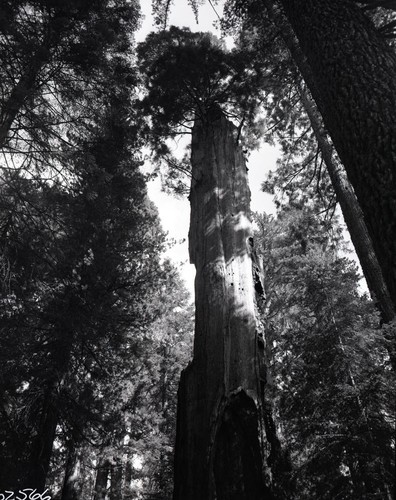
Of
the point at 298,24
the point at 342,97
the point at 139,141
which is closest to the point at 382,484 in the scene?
the point at 342,97

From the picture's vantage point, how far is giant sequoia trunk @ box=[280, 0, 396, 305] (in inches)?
97.3

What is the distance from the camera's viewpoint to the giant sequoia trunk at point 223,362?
2.93 m

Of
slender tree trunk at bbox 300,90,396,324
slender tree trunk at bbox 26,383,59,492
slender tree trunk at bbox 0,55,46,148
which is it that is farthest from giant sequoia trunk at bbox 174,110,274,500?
slender tree trunk at bbox 26,383,59,492

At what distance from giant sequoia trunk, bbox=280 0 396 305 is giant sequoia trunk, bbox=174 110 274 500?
1557 mm

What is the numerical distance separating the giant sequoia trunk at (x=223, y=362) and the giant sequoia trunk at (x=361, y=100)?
156 centimetres

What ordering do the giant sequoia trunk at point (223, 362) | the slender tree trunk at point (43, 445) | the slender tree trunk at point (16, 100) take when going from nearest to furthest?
the giant sequoia trunk at point (223, 362) → the slender tree trunk at point (16, 100) → the slender tree trunk at point (43, 445)

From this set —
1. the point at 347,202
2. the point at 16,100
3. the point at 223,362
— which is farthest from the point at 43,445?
the point at 347,202

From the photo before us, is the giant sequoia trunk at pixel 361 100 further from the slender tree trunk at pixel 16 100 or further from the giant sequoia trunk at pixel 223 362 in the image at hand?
the slender tree trunk at pixel 16 100

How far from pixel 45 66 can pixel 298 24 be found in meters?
6.82

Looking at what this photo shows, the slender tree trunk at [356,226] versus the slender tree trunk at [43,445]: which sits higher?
the slender tree trunk at [356,226]

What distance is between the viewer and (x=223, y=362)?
3.45 metres

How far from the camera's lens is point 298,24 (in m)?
4.04

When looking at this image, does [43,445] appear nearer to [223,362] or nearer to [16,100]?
[223,362]

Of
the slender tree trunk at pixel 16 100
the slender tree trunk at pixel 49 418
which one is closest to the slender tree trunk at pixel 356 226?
the slender tree trunk at pixel 16 100
